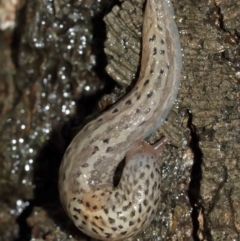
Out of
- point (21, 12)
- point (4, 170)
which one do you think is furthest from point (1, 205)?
point (21, 12)

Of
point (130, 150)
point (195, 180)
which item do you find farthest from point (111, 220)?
point (195, 180)

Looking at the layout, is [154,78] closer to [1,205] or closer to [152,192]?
[152,192]

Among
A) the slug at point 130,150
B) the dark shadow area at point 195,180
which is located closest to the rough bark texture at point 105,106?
the dark shadow area at point 195,180

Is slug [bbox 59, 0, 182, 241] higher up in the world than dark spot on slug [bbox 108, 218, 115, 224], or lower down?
higher up

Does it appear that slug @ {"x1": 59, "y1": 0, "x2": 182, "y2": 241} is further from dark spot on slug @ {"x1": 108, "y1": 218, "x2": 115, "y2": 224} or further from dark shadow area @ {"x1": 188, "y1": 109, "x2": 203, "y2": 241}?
dark shadow area @ {"x1": 188, "y1": 109, "x2": 203, "y2": 241}

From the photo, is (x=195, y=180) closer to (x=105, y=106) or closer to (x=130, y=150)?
(x=130, y=150)

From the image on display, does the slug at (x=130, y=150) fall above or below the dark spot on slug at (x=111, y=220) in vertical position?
above

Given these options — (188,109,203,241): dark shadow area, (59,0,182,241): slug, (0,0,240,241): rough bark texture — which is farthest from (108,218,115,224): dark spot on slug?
(188,109,203,241): dark shadow area

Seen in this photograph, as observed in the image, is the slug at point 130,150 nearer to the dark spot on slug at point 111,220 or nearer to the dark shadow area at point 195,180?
the dark spot on slug at point 111,220
